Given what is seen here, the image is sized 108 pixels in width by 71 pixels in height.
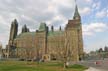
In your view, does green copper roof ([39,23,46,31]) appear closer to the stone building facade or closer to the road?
the stone building facade

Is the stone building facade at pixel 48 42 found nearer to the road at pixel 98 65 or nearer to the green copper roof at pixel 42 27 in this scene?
the green copper roof at pixel 42 27

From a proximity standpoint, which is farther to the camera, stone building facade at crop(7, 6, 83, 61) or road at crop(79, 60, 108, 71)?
stone building facade at crop(7, 6, 83, 61)

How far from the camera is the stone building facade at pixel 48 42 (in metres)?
156

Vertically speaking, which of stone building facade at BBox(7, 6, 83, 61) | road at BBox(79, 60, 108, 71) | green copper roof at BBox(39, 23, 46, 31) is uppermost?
green copper roof at BBox(39, 23, 46, 31)

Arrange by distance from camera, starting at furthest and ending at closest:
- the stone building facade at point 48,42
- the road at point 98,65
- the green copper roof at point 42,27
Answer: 1. the green copper roof at point 42,27
2. the stone building facade at point 48,42
3. the road at point 98,65

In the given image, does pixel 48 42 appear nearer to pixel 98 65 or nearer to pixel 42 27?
pixel 42 27

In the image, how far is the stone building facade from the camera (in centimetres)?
15612

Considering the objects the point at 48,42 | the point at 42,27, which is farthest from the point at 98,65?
the point at 42,27

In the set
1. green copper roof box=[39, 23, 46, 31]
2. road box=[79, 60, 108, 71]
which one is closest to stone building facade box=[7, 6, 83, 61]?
green copper roof box=[39, 23, 46, 31]

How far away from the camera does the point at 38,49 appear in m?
174

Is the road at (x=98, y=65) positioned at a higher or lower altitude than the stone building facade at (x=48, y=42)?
lower

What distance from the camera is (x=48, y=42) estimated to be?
17775 cm

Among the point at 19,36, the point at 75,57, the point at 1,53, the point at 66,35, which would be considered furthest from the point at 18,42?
the point at 75,57

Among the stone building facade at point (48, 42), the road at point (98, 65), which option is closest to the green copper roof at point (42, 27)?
the stone building facade at point (48, 42)
